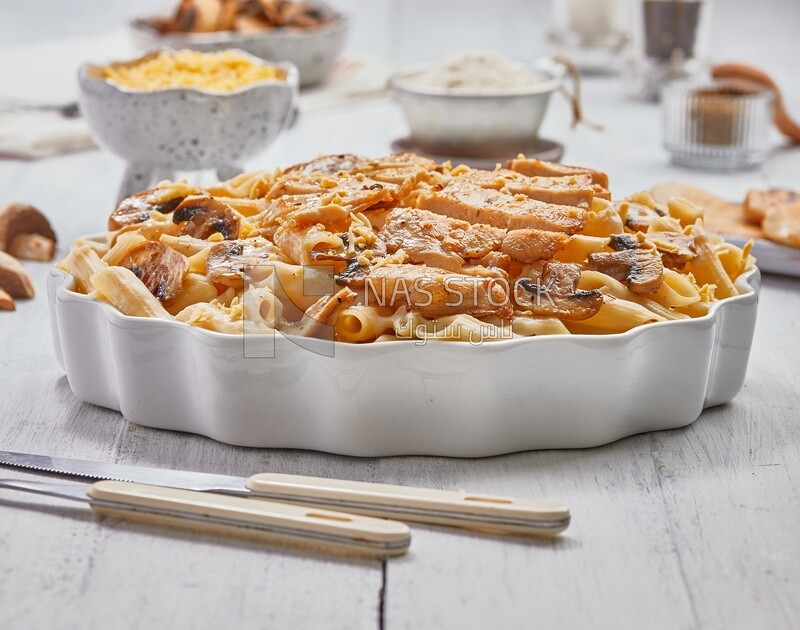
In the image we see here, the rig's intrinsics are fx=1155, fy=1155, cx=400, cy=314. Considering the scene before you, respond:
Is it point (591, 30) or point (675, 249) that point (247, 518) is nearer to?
point (675, 249)

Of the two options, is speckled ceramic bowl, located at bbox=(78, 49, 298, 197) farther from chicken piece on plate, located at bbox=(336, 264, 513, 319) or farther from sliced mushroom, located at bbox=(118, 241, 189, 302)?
chicken piece on plate, located at bbox=(336, 264, 513, 319)

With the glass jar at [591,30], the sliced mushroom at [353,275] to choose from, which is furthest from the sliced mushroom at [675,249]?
the glass jar at [591,30]

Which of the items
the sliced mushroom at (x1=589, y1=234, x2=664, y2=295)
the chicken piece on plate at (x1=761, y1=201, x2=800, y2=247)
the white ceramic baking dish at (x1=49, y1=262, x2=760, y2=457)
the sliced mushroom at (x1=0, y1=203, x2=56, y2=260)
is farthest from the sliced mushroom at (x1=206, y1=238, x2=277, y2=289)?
the chicken piece on plate at (x1=761, y1=201, x2=800, y2=247)

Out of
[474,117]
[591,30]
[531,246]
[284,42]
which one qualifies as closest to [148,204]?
[531,246]

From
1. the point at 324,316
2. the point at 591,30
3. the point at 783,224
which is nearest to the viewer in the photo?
the point at 324,316

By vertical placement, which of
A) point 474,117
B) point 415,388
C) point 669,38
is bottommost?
point 669,38

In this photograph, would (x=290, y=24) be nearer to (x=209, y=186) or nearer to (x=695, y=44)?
(x=695, y=44)

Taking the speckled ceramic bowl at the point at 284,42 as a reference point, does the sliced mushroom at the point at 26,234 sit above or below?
above

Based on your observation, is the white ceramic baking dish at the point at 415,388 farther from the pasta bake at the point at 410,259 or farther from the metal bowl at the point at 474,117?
the metal bowl at the point at 474,117
